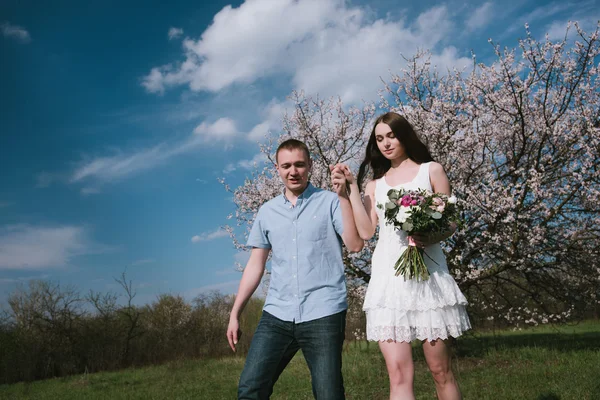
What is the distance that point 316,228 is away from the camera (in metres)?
3.24

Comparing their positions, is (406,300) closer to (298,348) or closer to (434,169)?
(298,348)

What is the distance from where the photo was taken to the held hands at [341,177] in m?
3.12

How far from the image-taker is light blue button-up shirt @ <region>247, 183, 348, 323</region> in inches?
121

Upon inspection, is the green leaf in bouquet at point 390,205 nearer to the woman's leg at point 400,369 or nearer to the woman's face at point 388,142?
the woman's face at point 388,142

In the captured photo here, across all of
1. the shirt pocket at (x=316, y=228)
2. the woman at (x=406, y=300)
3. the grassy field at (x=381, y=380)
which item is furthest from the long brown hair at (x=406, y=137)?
the grassy field at (x=381, y=380)

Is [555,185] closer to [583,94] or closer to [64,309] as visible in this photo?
[583,94]

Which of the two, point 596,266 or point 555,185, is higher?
point 555,185

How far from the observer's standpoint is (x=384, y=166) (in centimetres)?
371

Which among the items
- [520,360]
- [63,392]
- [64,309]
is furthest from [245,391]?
[64,309]

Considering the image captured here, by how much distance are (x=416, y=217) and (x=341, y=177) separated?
54 centimetres

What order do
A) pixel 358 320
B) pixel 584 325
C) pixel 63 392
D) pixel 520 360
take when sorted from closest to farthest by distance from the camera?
pixel 520 360, pixel 63 392, pixel 358 320, pixel 584 325

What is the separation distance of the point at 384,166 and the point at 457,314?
1.23 m

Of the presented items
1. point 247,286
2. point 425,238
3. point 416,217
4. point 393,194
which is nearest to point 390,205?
point 393,194

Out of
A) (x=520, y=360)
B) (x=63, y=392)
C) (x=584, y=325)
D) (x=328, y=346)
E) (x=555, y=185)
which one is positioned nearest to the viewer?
(x=328, y=346)
